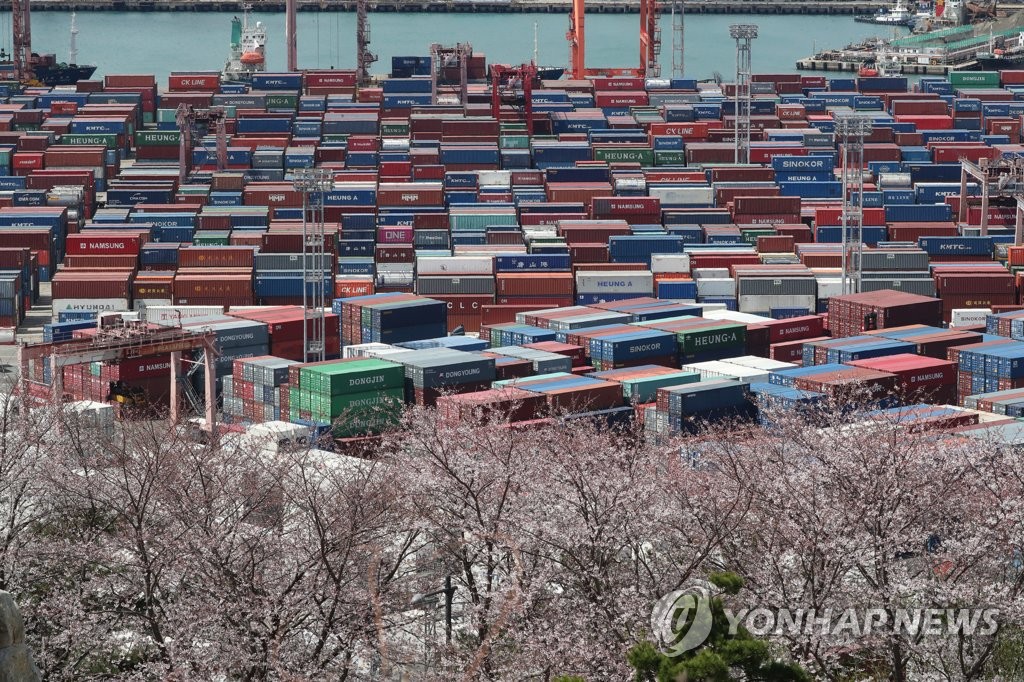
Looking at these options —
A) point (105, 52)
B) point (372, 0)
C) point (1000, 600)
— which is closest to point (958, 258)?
point (1000, 600)

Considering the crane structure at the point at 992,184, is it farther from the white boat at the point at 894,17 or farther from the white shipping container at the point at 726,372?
the white boat at the point at 894,17

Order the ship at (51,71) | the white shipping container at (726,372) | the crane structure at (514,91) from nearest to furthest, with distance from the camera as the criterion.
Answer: the white shipping container at (726,372) < the crane structure at (514,91) < the ship at (51,71)

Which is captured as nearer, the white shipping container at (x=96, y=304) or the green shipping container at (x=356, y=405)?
the green shipping container at (x=356, y=405)

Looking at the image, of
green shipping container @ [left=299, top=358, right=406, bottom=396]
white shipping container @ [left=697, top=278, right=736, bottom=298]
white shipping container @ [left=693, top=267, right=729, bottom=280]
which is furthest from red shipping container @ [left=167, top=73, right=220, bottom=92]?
green shipping container @ [left=299, top=358, right=406, bottom=396]

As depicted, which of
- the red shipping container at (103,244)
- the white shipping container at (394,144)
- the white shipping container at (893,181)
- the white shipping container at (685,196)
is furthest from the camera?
the white shipping container at (394,144)

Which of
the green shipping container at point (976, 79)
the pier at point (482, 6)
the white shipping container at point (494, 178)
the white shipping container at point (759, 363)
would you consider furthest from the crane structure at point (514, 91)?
the pier at point (482, 6)

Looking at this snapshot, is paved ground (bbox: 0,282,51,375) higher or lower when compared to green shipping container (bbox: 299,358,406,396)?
lower

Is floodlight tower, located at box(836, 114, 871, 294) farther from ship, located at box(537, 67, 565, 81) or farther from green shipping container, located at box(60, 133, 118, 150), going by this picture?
ship, located at box(537, 67, 565, 81)
